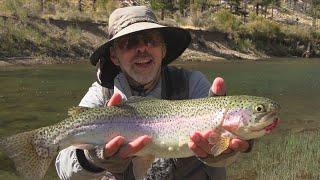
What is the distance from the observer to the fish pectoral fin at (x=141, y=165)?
3947mm

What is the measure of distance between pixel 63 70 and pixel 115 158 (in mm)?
27536

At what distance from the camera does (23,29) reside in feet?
130

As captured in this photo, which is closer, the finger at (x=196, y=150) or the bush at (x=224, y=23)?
the finger at (x=196, y=150)

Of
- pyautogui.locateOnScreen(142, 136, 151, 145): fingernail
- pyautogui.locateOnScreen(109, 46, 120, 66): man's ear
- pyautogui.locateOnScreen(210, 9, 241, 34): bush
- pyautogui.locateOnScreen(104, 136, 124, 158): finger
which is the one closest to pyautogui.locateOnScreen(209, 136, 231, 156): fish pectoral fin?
pyautogui.locateOnScreen(142, 136, 151, 145): fingernail

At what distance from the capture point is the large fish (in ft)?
11.9

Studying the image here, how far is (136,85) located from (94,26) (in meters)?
42.5

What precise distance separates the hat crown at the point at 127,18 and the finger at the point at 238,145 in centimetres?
142

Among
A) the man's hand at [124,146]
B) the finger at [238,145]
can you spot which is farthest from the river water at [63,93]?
the finger at [238,145]

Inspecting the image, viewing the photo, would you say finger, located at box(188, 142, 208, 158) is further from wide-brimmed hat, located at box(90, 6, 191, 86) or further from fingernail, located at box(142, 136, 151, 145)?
wide-brimmed hat, located at box(90, 6, 191, 86)

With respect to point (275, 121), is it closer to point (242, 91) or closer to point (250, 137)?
point (250, 137)

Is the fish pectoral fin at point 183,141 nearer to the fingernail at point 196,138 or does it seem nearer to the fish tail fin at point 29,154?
the fingernail at point 196,138

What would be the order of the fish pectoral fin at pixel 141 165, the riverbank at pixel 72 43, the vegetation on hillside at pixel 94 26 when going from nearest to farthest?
the fish pectoral fin at pixel 141 165, the riverbank at pixel 72 43, the vegetation on hillside at pixel 94 26

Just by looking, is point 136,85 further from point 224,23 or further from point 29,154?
point 224,23

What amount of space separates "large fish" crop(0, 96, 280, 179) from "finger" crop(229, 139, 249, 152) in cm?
4
